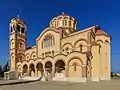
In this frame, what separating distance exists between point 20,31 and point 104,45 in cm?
2473

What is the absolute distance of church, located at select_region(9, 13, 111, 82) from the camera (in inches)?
1234

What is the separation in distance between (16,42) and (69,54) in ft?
70.3

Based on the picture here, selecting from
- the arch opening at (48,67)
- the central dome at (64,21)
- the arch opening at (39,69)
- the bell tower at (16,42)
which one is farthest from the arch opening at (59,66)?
the bell tower at (16,42)

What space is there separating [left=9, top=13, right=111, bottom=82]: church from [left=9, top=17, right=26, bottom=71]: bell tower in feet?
0.86

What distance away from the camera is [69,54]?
1265 inches

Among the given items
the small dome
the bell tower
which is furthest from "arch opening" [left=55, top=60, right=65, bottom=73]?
the small dome

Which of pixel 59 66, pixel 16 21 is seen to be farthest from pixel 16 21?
pixel 59 66

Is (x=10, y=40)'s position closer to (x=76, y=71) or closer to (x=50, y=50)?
(x=50, y=50)

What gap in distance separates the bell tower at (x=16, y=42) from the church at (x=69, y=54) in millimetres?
262

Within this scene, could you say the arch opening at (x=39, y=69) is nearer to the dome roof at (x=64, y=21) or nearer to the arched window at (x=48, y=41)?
the arched window at (x=48, y=41)

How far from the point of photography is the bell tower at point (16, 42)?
4869 cm

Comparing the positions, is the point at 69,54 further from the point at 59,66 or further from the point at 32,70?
the point at 32,70

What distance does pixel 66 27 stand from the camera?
46562 millimetres

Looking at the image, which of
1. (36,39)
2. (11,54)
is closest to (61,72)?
(36,39)
